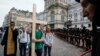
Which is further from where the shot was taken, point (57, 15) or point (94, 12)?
point (57, 15)

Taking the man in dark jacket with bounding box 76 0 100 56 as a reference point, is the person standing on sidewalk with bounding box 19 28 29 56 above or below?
below

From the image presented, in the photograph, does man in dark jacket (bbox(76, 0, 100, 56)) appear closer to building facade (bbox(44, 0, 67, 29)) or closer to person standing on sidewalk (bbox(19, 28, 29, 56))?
person standing on sidewalk (bbox(19, 28, 29, 56))

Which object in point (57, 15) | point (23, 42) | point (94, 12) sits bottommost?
point (23, 42)

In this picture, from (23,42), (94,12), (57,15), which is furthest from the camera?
(57,15)

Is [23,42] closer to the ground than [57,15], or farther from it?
closer to the ground

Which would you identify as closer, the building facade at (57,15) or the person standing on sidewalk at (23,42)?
the person standing on sidewalk at (23,42)

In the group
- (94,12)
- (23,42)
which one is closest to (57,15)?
(23,42)

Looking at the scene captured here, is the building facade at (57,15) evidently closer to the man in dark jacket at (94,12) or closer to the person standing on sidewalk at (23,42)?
the person standing on sidewalk at (23,42)

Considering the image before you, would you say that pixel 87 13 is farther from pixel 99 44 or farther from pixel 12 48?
pixel 12 48

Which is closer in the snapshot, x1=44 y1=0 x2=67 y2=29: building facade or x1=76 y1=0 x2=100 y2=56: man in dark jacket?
x1=76 y1=0 x2=100 y2=56: man in dark jacket

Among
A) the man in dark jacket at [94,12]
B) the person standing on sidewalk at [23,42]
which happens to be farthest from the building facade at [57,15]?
the man in dark jacket at [94,12]

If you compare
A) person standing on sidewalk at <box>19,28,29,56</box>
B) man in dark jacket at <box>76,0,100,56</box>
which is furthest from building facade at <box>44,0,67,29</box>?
man in dark jacket at <box>76,0,100,56</box>

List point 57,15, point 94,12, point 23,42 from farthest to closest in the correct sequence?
point 57,15, point 23,42, point 94,12

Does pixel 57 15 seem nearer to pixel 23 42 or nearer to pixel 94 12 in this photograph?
pixel 23 42
